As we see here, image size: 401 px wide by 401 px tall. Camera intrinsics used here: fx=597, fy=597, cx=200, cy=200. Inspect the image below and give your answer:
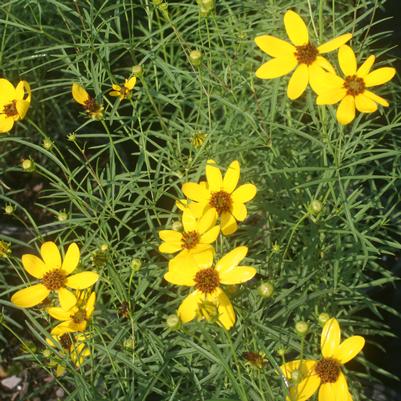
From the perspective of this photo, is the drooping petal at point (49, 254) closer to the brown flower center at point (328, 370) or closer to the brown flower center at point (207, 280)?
the brown flower center at point (207, 280)

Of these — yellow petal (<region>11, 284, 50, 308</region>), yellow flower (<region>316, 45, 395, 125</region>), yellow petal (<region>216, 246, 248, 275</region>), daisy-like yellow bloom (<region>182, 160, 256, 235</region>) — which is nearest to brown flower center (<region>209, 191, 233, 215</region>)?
daisy-like yellow bloom (<region>182, 160, 256, 235</region>)

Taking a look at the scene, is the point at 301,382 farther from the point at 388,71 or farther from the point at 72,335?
the point at 388,71

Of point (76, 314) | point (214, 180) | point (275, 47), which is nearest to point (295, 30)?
point (275, 47)

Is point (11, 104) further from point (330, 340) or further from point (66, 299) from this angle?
point (330, 340)

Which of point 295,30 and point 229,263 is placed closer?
point 229,263

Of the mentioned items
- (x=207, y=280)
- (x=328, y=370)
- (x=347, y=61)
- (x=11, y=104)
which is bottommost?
(x=328, y=370)
